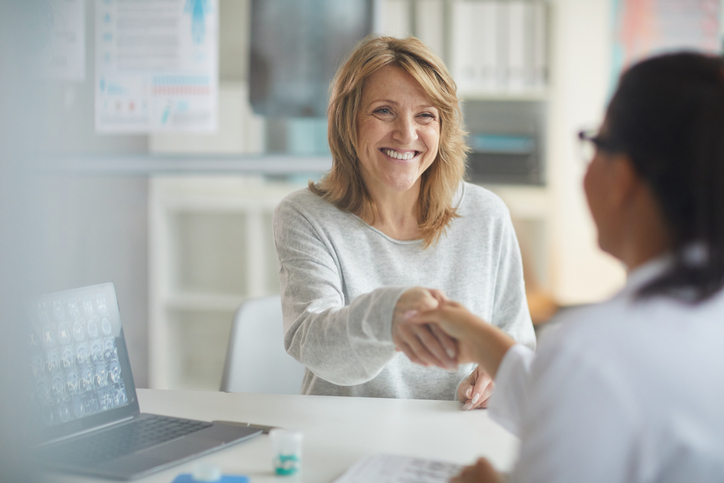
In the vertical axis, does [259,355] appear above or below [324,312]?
below

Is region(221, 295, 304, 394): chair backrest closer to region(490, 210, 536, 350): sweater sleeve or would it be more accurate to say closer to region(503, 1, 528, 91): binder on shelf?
region(490, 210, 536, 350): sweater sleeve

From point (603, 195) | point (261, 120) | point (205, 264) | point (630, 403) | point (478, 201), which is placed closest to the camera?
point (630, 403)

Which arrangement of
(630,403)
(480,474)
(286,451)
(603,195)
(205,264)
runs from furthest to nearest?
(205,264) < (286,451) < (480,474) < (603,195) < (630,403)

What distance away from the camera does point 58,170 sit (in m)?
0.30

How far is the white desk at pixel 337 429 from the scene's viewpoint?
2.94 ft

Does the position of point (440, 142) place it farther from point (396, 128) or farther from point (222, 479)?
point (222, 479)

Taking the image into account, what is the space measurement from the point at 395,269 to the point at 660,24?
2475 mm

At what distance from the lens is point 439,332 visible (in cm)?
93

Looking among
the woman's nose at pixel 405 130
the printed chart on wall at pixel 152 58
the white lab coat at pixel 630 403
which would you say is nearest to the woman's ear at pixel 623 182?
the white lab coat at pixel 630 403

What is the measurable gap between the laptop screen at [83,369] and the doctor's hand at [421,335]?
454 mm

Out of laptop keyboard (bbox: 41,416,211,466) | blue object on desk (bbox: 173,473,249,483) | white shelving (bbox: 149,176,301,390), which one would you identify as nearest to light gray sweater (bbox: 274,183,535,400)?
laptop keyboard (bbox: 41,416,211,466)

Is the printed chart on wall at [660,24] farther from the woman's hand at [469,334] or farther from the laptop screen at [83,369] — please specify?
the laptop screen at [83,369]

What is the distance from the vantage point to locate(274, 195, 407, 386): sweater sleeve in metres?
0.98

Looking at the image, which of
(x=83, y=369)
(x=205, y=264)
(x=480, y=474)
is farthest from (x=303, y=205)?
(x=205, y=264)
